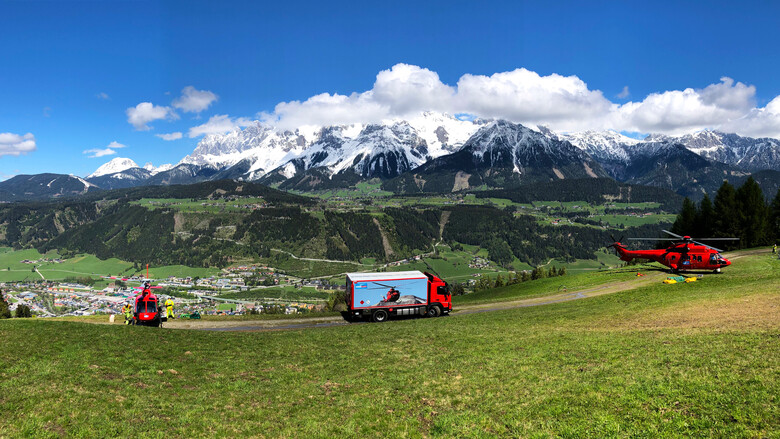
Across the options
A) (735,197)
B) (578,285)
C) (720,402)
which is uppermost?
(735,197)

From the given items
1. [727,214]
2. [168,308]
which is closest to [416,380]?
[168,308]

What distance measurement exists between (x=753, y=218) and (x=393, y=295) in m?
89.3

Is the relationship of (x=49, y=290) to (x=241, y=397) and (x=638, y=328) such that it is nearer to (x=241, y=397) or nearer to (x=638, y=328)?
(x=241, y=397)

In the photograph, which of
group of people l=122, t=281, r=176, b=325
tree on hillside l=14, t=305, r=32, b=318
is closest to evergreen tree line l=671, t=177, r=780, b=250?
group of people l=122, t=281, r=176, b=325

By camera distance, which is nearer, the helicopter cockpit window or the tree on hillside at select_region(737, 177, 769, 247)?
the helicopter cockpit window

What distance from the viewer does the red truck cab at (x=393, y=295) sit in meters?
39.9

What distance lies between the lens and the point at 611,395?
1399cm

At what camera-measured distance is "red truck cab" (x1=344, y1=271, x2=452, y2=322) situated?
131 feet

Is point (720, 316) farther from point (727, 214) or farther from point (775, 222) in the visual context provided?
point (775, 222)

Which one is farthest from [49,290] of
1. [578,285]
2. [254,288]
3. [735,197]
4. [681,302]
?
[735,197]

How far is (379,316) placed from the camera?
40500 millimetres

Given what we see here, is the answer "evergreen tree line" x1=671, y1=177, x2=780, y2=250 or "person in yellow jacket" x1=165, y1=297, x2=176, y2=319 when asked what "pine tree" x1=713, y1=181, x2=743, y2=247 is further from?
"person in yellow jacket" x1=165, y1=297, x2=176, y2=319

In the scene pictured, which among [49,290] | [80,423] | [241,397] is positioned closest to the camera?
[80,423]

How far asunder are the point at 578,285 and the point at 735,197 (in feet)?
187
